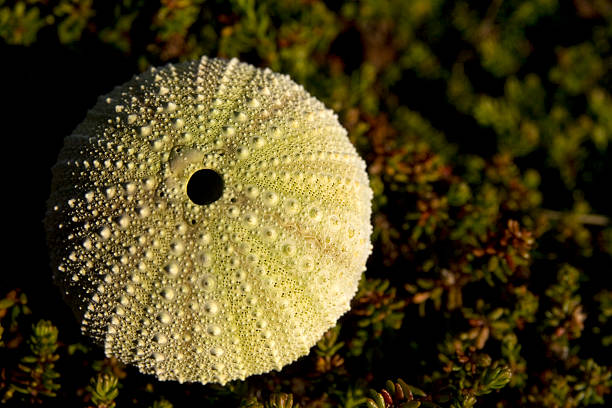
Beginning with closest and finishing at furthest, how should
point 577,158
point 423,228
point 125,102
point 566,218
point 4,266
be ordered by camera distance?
point 125,102 → point 4,266 → point 423,228 → point 566,218 → point 577,158

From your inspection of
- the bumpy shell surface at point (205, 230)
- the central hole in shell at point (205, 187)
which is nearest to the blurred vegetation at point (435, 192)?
the bumpy shell surface at point (205, 230)

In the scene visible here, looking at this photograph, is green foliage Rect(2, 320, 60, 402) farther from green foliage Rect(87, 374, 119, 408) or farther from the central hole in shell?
the central hole in shell

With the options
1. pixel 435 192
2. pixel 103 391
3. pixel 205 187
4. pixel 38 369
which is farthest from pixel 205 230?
pixel 435 192

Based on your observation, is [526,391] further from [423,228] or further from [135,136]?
[135,136]

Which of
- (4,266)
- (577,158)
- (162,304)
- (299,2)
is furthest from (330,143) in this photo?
(577,158)

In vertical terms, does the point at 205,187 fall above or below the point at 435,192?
above

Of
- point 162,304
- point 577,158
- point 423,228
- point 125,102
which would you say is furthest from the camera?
point 577,158

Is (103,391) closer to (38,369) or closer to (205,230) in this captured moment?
(38,369)
